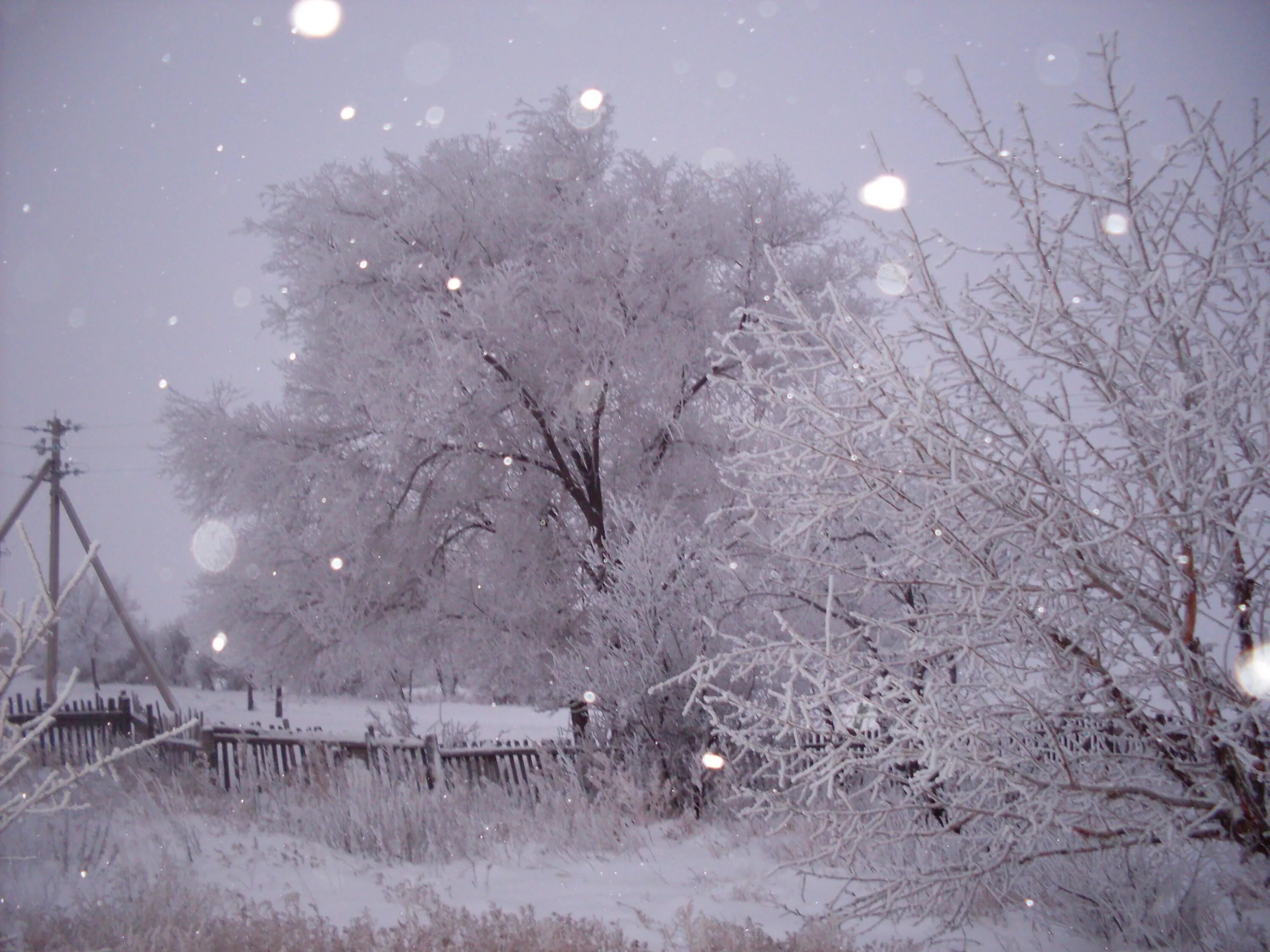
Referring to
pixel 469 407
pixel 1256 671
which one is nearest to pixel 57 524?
pixel 469 407

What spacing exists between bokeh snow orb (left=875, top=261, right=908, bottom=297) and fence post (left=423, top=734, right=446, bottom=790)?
257 inches

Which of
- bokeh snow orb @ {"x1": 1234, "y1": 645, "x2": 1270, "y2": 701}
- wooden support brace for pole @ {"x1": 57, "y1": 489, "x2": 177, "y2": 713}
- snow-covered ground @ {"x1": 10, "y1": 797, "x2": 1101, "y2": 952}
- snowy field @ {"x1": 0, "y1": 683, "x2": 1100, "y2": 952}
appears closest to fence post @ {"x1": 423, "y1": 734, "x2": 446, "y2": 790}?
snowy field @ {"x1": 0, "y1": 683, "x2": 1100, "y2": 952}

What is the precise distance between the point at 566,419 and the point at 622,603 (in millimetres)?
2630

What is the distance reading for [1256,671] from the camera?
280 cm

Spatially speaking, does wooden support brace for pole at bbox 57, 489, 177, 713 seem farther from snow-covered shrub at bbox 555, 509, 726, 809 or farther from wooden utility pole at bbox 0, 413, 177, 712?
snow-covered shrub at bbox 555, 509, 726, 809

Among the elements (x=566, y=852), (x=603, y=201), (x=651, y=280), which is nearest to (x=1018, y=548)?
(x=566, y=852)

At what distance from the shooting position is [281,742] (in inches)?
340

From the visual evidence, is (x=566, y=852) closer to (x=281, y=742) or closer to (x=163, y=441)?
(x=281, y=742)

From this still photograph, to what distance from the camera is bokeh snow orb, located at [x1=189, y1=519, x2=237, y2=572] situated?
966 cm

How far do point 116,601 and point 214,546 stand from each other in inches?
85.1

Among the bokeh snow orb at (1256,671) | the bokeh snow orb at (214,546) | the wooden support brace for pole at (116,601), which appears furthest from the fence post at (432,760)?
the bokeh snow orb at (1256,671)

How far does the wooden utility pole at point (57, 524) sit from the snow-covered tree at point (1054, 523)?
7.46m

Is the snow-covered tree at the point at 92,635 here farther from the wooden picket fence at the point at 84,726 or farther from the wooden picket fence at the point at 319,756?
the wooden picket fence at the point at 319,756

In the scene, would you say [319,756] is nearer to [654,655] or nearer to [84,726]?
[654,655]
